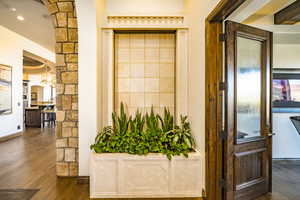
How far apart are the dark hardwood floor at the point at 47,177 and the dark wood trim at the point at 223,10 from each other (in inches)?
95.9

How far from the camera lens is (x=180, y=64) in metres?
3.23

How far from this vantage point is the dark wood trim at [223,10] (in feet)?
6.40

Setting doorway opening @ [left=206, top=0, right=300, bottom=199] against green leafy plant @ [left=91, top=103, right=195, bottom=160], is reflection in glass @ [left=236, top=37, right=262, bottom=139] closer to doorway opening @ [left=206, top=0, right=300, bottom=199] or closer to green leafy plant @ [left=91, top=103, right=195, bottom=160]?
doorway opening @ [left=206, top=0, right=300, bottom=199]

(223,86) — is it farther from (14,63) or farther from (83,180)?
(14,63)

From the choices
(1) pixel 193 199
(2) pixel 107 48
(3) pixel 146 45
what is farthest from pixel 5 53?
(1) pixel 193 199

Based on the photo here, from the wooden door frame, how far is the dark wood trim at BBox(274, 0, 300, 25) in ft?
4.58

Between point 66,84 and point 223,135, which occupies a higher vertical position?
point 66,84

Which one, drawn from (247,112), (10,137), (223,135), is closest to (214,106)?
(223,135)

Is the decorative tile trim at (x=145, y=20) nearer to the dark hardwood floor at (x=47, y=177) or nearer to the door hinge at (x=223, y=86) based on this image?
the door hinge at (x=223, y=86)

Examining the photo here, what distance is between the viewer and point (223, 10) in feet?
6.97

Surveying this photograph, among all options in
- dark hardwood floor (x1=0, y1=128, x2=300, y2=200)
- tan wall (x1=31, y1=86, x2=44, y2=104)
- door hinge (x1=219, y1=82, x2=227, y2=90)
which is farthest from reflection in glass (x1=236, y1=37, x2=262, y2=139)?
tan wall (x1=31, y1=86, x2=44, y2=104)

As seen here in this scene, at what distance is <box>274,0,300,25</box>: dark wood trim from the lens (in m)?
2.92

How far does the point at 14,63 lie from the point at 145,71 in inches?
218

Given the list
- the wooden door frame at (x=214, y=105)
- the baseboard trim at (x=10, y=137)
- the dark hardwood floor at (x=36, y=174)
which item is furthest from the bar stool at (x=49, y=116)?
the wooden door frame at (x=214, y=105)
